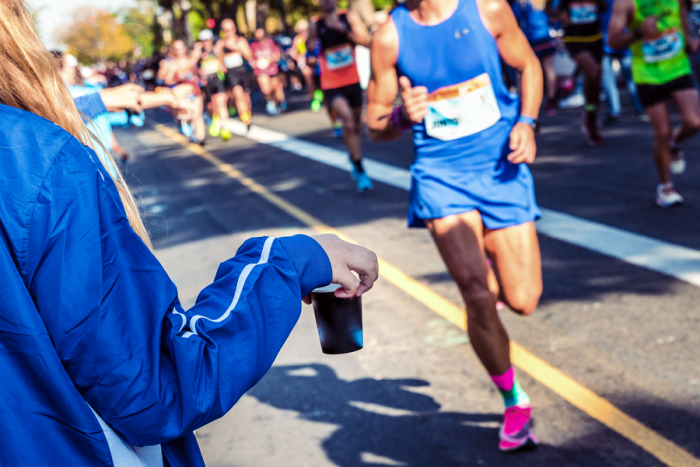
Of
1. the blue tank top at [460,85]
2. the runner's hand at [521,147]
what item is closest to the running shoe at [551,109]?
the blue tank top at [460,85]

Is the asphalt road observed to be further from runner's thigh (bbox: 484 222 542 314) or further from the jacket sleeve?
the jacket sleeve

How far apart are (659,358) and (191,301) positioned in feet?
10.8

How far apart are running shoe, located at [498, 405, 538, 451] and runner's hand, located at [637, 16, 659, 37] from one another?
3.80 metres

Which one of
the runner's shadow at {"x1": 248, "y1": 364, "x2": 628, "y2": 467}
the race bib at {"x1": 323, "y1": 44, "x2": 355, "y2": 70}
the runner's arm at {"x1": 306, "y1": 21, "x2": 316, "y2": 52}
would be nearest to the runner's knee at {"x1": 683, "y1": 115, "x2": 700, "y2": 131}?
the runner's shadow at {"x1": 248, "y1": 364, "x2": 628, "y2": 467}

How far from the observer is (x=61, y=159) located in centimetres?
98

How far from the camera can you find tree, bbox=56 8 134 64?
97225 mm

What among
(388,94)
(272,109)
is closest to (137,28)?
(272,109)

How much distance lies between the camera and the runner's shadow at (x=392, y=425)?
294 centimetres

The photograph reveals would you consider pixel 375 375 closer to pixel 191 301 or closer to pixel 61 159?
pixel 191 301

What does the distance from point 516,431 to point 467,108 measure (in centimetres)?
137

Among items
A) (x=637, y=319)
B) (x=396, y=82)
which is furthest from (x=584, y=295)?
(x=396, y=82)

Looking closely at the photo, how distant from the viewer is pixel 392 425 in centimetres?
327

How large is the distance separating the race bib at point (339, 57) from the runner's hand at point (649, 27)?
3897mm

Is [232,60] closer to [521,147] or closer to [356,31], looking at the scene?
[356,31]
